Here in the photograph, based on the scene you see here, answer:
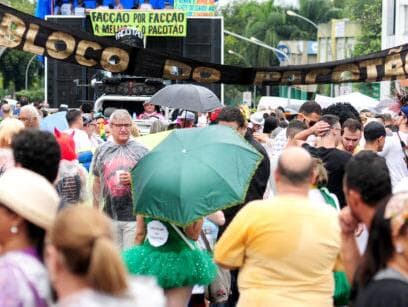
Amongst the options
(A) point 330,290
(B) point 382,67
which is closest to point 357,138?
(B) point 382,67

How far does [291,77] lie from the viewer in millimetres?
14000

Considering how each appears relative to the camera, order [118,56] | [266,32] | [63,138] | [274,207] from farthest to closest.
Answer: [266,32]
[118,56]
[63,138]
[274,207]

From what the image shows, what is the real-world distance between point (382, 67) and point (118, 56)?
311 centimetres

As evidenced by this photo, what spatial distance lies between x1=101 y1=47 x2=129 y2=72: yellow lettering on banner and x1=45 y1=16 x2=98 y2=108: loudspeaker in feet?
56.8

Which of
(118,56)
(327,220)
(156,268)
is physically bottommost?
(156,268)

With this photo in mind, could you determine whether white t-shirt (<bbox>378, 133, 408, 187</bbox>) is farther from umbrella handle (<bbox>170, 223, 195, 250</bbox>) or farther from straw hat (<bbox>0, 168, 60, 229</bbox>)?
straw hat (<bbox>0, 168, 60, 229</bbox>)

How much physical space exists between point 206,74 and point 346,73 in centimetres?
171

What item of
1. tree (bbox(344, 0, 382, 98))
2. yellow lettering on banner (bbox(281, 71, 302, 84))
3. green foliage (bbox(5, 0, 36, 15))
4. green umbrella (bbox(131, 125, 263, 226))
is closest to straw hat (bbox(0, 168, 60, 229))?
green umbrella (bbox(131, 125, 263, 226))

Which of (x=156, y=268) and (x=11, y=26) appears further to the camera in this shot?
(x=11, y=26)

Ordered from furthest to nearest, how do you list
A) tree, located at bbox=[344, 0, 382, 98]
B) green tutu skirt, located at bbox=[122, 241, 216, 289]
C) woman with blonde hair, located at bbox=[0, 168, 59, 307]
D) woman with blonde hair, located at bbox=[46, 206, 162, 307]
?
tree, located at bbox=[344, 0, 382, 98], green tutu skirt, located at bbox=[122, 241, 216, 289], woman with blonde hair, located at bbox=[0, 168, 59, 307], woman with blonde hair, located at bbox=[46, 206, 162, 307]

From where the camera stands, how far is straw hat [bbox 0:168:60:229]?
495cm

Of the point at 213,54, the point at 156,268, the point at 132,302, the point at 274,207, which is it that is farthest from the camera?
the point at 213,54

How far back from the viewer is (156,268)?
7.96 metres

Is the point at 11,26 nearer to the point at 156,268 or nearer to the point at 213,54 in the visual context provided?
the point at 156,268
